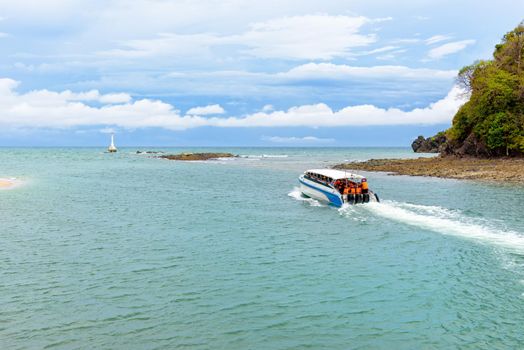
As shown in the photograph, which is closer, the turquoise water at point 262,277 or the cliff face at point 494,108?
the turquoise water at point 262,277

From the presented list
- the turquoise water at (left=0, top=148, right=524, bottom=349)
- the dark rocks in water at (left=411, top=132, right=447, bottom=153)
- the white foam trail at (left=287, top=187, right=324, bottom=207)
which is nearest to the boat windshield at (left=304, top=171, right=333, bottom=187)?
the white foam trail at (left=287, top=187, right=324, bottom=207)

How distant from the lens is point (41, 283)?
18.1 m

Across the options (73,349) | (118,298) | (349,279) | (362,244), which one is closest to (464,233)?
(362,244)

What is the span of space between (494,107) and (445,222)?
2311 inches

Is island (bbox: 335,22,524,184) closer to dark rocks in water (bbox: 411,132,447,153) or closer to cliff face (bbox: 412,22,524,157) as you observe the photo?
cliff face (bbox: 412,22,524,157)

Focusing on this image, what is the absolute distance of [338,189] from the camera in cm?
3978

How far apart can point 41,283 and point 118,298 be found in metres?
4.07

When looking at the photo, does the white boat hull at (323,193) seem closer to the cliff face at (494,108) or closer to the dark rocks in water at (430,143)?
the cliff face at (494,108)

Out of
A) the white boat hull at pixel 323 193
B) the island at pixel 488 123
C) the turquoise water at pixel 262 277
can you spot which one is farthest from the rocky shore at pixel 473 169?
the white boat hull at pixel 323 193

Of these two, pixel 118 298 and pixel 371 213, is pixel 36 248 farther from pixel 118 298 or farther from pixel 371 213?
pixel 371 213

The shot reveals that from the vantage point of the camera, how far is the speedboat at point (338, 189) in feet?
128

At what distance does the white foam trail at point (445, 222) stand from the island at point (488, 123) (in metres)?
30.0

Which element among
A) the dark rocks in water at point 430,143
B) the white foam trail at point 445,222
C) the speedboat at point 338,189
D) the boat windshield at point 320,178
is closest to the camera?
the white foam trail at point 445,222

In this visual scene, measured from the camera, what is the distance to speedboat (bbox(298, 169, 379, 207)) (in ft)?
128
